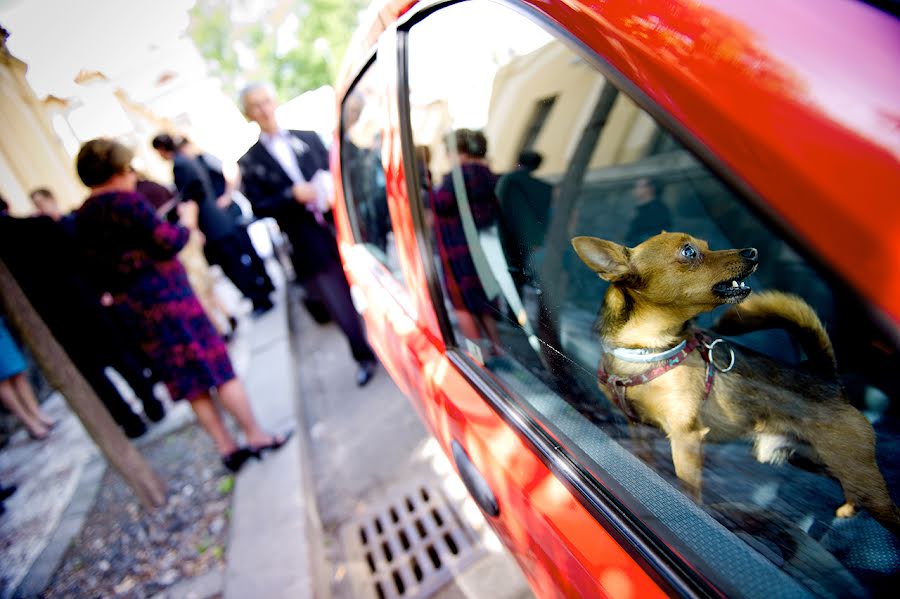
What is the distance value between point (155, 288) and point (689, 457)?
2.89 metres

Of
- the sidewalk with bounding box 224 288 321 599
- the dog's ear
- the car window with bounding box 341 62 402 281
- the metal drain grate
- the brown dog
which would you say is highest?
the car window with bounding box 341 62 402 281

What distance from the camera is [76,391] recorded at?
104 inches

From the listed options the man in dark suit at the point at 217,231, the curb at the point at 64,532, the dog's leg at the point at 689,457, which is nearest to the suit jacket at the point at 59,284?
the curb at the point at 64,532

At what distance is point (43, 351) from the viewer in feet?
8.30

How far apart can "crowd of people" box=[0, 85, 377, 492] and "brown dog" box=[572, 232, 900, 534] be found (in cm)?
255

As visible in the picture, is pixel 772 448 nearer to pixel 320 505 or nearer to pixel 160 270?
pixel 320 505

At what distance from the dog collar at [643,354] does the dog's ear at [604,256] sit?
0.69 feet

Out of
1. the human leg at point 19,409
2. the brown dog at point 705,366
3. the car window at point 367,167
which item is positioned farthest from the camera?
the human leg at point 19,409

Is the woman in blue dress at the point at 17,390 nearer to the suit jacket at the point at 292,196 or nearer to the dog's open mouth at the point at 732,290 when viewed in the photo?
the suit jacket at the point at 292,196

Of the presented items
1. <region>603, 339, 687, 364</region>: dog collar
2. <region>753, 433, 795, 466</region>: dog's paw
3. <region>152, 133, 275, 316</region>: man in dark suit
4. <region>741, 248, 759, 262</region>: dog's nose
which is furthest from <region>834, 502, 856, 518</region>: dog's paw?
<region>152, 133, 275, 316</region>: man in dark suit

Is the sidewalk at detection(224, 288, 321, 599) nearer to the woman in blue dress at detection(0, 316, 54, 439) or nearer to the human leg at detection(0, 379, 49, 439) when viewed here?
the woman in blue dress at detection(0, 316, 54, 439)

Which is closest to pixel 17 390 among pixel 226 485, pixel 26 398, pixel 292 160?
pixel 26 398

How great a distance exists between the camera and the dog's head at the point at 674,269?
1118mm

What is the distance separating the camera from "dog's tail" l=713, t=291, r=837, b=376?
43.8 inches
